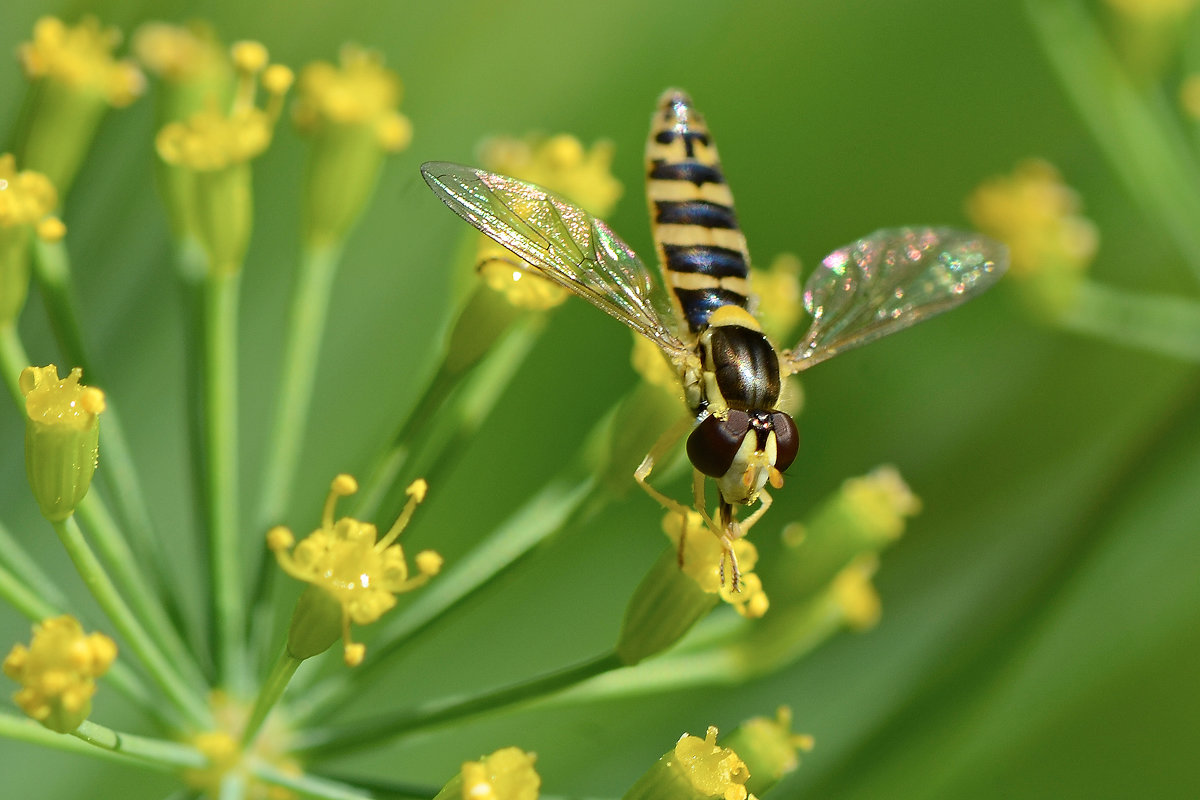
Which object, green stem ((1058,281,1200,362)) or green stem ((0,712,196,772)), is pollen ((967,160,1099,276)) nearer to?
green stem ((1058,281,1200,362))

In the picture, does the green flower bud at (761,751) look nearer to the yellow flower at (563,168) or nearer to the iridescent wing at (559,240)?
the iridescent wing at (559,240)

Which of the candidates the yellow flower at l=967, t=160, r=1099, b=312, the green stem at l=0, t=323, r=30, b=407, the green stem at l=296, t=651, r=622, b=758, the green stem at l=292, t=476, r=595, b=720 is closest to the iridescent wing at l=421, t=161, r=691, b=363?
the green stem at l=292, t=476, r=595, b=720

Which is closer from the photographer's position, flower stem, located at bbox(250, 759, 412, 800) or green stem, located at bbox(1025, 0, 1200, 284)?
flower stem, located at bbox(250, 759, 412, 800)

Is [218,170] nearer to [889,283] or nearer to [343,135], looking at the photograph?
[343,135]

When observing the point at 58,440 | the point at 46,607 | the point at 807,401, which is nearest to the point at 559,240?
the point at 58,440

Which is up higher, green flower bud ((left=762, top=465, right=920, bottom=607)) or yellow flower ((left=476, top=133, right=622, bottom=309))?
yellow flower ((left=476, top=133, right=622, bottom=309))

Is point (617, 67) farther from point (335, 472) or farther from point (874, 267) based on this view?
point (335, 472)
